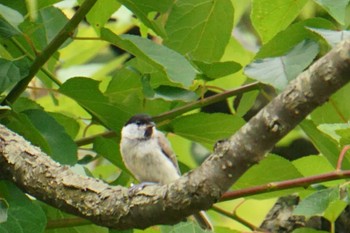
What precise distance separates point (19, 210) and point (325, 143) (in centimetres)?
80

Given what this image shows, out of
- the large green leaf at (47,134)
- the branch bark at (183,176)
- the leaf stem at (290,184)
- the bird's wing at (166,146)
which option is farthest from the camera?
the bird's wing at (166,146)

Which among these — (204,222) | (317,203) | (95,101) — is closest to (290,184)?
(317,203)

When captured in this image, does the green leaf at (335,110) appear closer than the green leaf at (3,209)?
No

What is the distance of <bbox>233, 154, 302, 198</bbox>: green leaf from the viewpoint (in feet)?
8.42

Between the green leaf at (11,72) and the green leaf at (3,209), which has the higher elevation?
the green leaf at (11,72)

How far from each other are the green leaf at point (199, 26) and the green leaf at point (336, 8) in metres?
0.43

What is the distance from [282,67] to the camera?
7.27 ft

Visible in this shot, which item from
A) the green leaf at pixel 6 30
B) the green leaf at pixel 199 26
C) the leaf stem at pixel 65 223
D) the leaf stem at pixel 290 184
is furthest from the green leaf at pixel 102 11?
the leaf stem at pixel 290 184

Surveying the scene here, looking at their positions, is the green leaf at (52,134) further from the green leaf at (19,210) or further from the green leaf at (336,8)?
the green leaf at (336,8)

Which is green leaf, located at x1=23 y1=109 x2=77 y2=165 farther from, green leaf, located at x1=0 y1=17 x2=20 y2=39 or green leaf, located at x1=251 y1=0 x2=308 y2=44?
green leaf, located at x1=251 y1=0 x2=308 y2=44

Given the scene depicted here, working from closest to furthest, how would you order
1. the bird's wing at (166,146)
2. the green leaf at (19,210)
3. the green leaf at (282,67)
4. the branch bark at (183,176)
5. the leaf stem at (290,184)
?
1. the branch bark at (183,176)
2. the green leaf at (282,67)
3. the leaf stem at (290,184)
4. the green leaf at (19,210)
5. the bird's wing at (166,146)

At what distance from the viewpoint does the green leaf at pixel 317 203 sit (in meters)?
2.40

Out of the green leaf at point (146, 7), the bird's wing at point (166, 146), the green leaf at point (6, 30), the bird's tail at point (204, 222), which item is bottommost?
the bird's tail at point (204, 222)

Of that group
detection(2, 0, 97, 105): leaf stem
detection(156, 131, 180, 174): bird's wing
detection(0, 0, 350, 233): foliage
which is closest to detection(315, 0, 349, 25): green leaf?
detection(0, 0, 350, 233): foliage
